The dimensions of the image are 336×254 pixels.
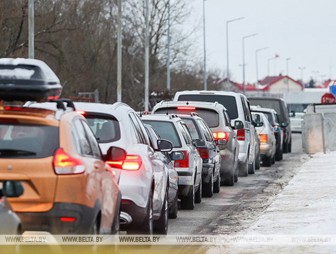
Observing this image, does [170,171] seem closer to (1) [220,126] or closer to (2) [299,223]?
(2) [299,223]

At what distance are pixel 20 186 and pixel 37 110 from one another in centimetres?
93

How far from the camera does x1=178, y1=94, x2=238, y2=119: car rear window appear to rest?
96.5 feet

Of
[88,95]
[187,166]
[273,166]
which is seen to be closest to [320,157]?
[273,166]

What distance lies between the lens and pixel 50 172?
1048 centimetres

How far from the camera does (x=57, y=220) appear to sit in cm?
1044

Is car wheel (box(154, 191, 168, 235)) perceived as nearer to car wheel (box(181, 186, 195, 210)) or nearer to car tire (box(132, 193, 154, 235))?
car tire (box(132, 193, 154, 235))

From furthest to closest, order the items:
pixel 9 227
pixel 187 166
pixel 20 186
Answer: pixel 187 166 → pixel 20 186 → pixel 9 227

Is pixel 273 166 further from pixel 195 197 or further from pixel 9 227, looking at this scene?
pixel 9 227

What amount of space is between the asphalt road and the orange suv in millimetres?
6114

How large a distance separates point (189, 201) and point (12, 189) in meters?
10.7

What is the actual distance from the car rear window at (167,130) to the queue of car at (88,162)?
2 cm

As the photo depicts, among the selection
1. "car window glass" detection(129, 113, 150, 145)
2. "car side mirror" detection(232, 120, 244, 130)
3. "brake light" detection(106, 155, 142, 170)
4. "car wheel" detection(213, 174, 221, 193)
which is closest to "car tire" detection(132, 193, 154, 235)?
"brake light" detection(106, 155, 142, 170)

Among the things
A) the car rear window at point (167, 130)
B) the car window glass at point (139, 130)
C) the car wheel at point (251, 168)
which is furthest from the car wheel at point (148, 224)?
the car wheel at point (251, 168)

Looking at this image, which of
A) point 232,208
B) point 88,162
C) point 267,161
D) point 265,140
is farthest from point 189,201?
point 267,161
